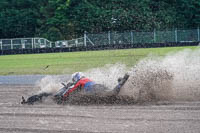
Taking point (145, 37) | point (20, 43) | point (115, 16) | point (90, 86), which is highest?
point (115, 16)

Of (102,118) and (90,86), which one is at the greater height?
(90,86)

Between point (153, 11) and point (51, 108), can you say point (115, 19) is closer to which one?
point (153, 11)

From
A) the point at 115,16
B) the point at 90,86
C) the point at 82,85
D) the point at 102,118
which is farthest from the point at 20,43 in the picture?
the point at 102,118

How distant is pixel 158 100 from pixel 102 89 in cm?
148

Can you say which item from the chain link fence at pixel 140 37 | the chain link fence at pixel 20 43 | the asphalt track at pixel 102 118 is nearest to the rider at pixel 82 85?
the asphalt track at pixel 102 118

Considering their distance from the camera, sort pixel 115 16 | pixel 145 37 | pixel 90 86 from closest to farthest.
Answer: pixel 90 86, pixel 145 37, pixel 115 16

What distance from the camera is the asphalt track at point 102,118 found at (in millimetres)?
6363

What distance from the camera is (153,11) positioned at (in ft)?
114

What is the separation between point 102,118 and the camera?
23.7 ft

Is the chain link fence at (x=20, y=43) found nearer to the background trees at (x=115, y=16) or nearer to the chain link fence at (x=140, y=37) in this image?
the background trees at (x=115, y=16)

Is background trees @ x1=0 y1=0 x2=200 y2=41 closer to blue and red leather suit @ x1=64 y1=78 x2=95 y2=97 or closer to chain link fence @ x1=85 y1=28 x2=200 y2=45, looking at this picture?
chain link fence @ x1=85 y1=28 x2=200 y2=45

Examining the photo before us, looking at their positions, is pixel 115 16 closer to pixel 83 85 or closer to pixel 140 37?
pixel 140 37

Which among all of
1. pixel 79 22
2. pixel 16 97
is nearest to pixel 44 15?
pixel 79 22

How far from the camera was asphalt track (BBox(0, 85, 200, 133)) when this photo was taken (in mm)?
6363
